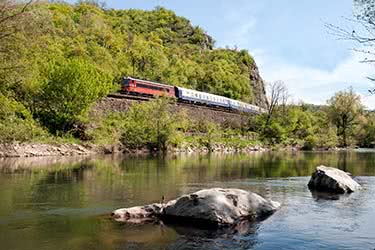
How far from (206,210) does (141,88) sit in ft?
204

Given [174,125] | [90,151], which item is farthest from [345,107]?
[90,151]

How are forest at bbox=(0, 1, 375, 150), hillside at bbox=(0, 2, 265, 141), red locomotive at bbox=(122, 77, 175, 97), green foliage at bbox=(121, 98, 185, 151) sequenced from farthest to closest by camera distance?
red locomotive at bbox=(122, 77, 175, 97)
green foliage at bbox=(121, 98, 185, 151)
forest at bbox=(0, 1, 375, 150)
hillside at bbox=(0, 2, 265, 141)

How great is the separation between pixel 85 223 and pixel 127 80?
6045cm

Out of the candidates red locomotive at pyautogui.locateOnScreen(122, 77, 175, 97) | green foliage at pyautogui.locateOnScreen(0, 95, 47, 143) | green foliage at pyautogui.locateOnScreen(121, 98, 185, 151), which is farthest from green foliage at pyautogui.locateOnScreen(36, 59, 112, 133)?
red locomotive at pyautogui.locateOnScreen(122, 77, 175, 97)

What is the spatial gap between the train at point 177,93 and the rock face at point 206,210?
52939 mm

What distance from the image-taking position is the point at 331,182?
23969 millimetres

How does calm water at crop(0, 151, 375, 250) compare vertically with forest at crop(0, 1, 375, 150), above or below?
below

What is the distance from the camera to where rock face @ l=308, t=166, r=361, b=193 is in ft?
77.6

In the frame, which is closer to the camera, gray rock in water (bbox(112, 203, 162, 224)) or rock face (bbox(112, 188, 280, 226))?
rock face (bbox(112, 188, 280, 226))

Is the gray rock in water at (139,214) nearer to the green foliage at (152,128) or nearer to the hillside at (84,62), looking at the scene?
the hillside at (84,62)

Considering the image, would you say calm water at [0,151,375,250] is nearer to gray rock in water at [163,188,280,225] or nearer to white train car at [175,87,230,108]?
gray rock in water at [163,188,280,225]

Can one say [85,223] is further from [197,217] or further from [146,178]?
[146,178]

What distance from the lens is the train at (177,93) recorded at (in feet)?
245

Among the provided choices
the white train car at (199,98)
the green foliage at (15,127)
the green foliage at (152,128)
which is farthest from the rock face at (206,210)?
the white train car at (199,98)
